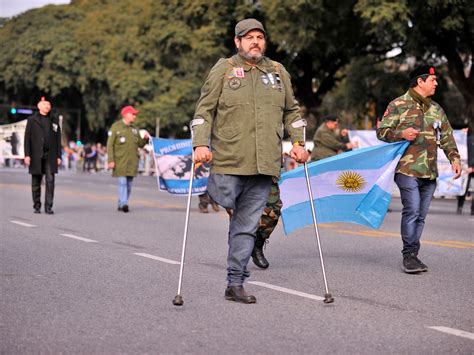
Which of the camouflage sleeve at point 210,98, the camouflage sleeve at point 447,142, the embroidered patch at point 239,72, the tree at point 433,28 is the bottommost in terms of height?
Answer: the camouflage sleeve at point 447,142

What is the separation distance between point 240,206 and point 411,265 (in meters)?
2.42

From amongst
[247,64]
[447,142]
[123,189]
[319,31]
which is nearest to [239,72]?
[247,64]

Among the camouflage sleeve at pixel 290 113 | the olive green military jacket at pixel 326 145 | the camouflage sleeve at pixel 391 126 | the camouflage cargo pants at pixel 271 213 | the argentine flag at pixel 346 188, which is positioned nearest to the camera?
the camouflage sleeve at pixel 290 113

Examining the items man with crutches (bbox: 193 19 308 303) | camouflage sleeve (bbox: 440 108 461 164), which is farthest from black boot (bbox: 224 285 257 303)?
camouflage sleeve (bbox: 440 108 461 164)

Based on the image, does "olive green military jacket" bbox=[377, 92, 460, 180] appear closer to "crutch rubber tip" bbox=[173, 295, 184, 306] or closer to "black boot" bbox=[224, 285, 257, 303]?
"black boot" bbox=[224, 285, 257, 303]

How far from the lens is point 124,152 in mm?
17797

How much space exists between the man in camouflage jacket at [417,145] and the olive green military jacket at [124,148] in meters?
8.71

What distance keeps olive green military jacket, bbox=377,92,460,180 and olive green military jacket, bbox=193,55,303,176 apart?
243 cm

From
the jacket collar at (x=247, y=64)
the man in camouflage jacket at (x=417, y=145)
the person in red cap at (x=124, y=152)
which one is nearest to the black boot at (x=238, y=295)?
the jacket collar at (x=247, y=64)

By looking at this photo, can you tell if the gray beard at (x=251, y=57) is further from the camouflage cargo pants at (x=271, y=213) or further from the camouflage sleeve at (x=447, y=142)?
the camouflage sleeve at (x=447, y=142)

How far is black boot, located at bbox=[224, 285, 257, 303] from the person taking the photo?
7.21 metres

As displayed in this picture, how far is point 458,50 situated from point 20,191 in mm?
14585

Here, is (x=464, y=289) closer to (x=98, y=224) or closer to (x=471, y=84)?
(x=98, y=224)

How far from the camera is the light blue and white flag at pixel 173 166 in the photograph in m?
18.2
